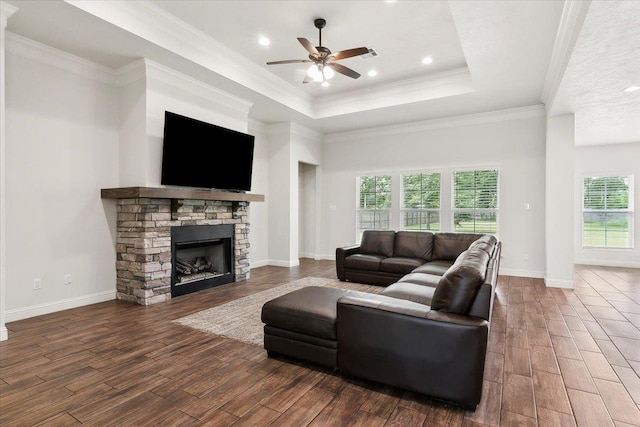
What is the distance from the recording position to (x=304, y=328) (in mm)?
2543

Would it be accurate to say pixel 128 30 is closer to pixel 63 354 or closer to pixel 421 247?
pixel 63 354

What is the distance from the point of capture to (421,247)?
5609 millimetres

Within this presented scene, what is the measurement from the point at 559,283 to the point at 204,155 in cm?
600

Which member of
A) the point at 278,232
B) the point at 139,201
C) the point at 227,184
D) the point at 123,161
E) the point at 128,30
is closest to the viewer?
the point at 128,30

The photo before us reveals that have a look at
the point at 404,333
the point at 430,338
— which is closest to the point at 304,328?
the point at 404,333

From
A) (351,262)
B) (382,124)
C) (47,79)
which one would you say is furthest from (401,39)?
(47,79)

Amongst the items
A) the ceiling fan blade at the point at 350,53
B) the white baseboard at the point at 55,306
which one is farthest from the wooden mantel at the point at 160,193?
the ceiling fan blade at the point at 350,53

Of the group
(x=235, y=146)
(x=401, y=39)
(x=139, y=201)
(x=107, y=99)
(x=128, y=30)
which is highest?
(x=401, y=39)

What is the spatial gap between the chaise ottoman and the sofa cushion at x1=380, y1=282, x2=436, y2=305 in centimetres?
58

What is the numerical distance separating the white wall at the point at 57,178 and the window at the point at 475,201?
6144mm

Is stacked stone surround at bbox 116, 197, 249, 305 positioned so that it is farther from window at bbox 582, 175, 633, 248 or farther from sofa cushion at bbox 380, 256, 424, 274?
window at bbox 582, 175, 633, 248

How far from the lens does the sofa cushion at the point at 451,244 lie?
5.30m

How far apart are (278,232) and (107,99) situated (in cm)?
393

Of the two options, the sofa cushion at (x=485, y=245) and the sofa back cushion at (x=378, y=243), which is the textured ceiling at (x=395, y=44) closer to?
the sofa cushion at (x=485, y=245)
